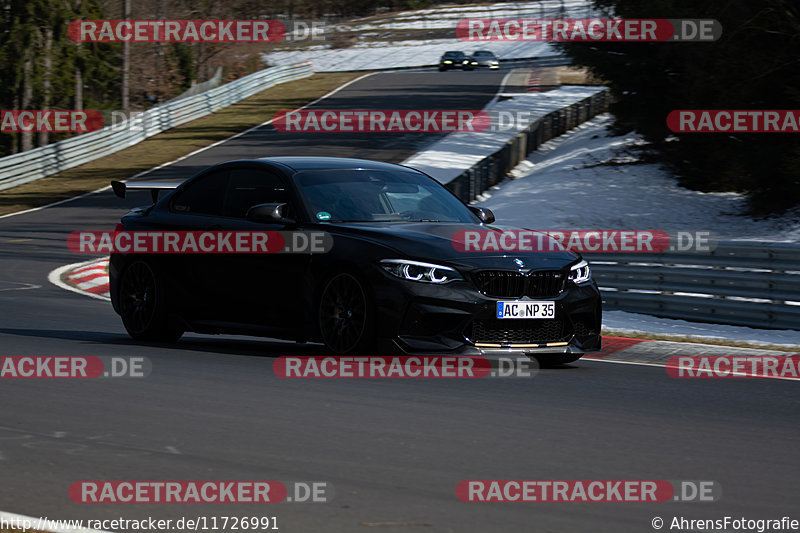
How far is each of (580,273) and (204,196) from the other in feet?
11.0

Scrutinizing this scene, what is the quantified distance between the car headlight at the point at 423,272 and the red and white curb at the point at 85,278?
8.71 metres

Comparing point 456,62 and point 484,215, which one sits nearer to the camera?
point 484,215

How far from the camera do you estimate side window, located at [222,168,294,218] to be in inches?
387

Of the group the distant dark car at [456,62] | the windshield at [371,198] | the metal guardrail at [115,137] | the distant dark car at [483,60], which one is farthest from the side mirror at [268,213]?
the distant dark car at [483,60]

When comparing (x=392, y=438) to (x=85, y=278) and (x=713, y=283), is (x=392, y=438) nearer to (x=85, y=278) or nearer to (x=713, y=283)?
(x=713, y=283)

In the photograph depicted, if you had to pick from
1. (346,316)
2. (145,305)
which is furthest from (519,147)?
(346,316)

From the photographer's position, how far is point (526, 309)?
870 centimetres

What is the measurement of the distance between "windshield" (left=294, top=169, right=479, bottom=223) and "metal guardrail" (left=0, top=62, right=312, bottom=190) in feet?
96.7

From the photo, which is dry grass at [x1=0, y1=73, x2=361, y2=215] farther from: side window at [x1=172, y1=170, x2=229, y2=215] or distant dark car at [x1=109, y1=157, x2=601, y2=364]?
distant dark car at [x1=109, y1=157, x2=601, y2=364]

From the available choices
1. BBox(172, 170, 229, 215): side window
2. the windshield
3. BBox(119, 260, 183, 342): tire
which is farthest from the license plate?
BBox(119, 260, 183, 342): tire

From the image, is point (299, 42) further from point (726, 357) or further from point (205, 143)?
point (726, 357)

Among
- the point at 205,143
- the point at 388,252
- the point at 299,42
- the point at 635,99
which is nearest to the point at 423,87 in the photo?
the point at 205,143

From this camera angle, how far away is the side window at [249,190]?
983cm

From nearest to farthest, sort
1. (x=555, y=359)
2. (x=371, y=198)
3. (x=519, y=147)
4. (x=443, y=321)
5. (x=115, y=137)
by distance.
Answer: (x=443, y=321) < (x=555, y=359) < (x=371, y=198) < (x=519, y=147) < (x=115, y=137)
